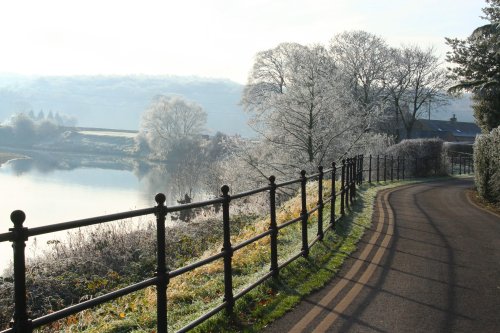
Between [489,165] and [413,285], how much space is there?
45.2 ft

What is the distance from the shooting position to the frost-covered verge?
1877cm

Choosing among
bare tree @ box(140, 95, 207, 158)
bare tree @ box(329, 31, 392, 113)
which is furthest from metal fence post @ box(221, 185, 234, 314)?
bare tree @ box(140, 95, 207, 158)

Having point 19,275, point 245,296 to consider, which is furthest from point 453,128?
point 19,275

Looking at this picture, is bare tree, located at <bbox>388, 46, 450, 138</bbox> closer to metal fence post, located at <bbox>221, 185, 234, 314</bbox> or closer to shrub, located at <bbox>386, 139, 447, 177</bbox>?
shrub, located at <bbox>386, 139, 447, 177</bbox>

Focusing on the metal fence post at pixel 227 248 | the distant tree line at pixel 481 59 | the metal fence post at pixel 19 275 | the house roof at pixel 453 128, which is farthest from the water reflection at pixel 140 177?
the house roof at pixel 453 128

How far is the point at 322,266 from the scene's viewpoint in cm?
923

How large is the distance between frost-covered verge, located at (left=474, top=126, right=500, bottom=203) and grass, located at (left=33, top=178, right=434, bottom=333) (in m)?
8.14

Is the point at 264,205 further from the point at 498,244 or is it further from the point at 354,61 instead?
the point at 354,61

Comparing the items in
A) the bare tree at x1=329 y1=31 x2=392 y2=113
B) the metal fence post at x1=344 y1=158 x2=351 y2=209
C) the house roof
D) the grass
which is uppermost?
the bare tree at x1=329 y1=31 x2=392 y2=113

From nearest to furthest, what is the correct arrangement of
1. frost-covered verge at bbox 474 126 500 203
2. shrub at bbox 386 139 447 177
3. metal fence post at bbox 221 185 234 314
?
metal fence post at bbox 221 185 234 314, frost-covered verge at bbox 474 126 500 203, shrub at bbox 386 139 447 177

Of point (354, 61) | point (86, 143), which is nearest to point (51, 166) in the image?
point (86, 143)

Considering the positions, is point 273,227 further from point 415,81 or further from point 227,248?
point 415,81

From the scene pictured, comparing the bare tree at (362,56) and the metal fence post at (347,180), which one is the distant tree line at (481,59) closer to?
the metal fence post at (347,180)

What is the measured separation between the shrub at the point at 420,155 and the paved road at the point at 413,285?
2365 centimetres
